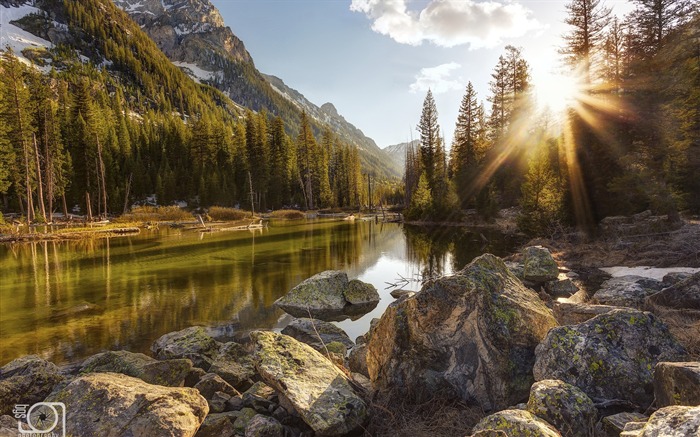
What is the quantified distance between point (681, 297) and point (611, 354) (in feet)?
20.6

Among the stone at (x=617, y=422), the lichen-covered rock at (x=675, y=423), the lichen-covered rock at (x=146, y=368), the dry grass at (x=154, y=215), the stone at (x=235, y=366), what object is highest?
the dry grass at (x=154, y=215)

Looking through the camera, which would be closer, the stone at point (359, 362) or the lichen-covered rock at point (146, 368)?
the lichen-covered rock at point (146, 368)

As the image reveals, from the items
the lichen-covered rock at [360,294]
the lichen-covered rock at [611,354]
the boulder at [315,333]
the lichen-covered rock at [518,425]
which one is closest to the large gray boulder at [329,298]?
the lichen-covered rock at [360,294]

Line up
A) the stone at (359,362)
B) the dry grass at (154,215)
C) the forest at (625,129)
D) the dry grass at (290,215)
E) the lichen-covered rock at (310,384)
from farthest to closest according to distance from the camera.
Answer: the dry grass at (290,215)
the dry grass at (154,215)
the forest at (625,129)
the stone at (359,362)
the lichen-covered rock at (310,384)

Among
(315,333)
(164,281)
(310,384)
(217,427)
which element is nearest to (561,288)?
(315,333)

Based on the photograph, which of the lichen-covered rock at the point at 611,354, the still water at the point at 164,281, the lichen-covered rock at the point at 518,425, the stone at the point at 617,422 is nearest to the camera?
the lichen-covered rock at the point at 518,425

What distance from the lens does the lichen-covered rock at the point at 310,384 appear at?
157 inches

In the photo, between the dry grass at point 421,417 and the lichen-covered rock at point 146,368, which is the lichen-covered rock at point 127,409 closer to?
the lichen-covered rock at point 146,368

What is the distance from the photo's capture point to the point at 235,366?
22.5ft

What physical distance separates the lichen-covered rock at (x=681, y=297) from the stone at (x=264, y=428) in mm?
8814

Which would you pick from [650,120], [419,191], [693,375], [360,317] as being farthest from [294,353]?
[419,191]

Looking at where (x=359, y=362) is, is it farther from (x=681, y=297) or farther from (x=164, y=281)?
(x=164, y=281)

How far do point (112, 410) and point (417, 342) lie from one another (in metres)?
3.83

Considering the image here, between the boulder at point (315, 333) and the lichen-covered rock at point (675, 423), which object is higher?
the lichen-covered rock at point (675, 423)
